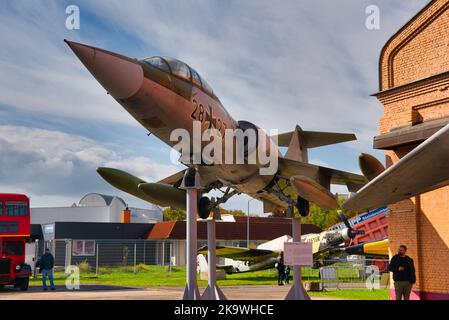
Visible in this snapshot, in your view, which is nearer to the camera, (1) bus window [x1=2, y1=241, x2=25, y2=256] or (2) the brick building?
(2) the brick building

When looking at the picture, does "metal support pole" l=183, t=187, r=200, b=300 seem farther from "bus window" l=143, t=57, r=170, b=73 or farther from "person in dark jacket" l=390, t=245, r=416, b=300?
"person in dark jacket" l=390, t=245, r=416, b=300

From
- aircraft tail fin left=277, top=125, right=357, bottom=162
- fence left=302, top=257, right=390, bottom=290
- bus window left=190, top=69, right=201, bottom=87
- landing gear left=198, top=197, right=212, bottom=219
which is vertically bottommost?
fence left=302, top=257, right=390, bottom=290

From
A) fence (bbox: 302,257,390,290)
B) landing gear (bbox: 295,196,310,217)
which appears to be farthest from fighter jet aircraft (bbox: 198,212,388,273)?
landing gear (bbox: 295,196,310,217)

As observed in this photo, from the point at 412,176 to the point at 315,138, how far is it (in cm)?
920

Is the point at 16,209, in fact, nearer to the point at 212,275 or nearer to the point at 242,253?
the point at 212,275

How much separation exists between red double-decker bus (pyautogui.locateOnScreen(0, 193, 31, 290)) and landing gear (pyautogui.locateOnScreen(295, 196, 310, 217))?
12952 mm

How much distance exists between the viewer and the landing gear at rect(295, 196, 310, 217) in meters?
15.0

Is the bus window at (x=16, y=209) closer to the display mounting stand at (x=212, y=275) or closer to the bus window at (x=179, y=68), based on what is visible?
the display mounting stand at (x=212, y=275)

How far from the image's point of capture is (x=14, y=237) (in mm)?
22031

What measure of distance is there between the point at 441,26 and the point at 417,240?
22.5ft
